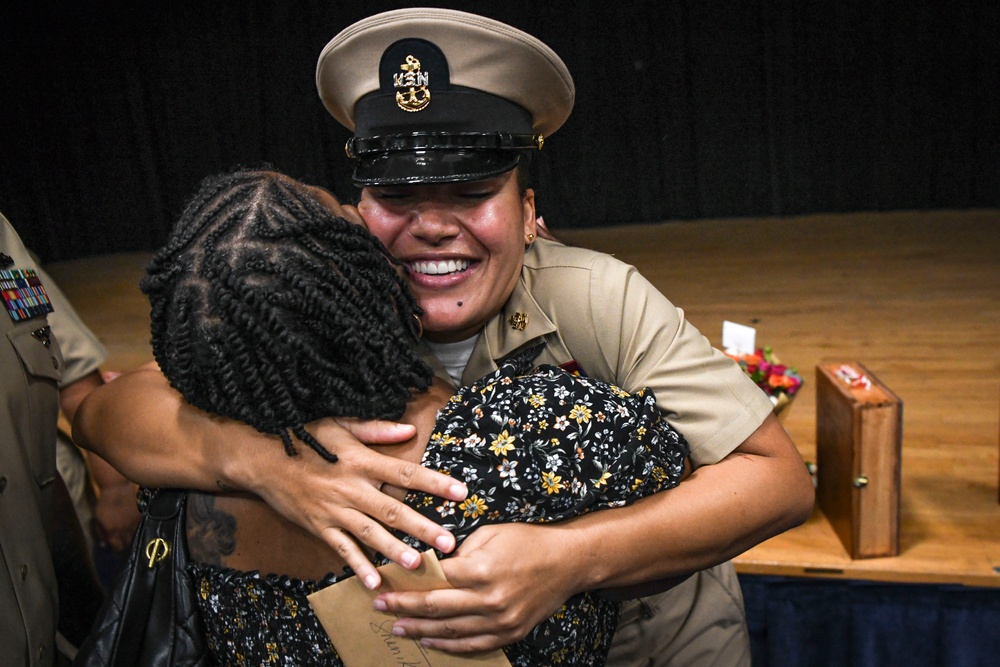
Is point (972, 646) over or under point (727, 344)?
under

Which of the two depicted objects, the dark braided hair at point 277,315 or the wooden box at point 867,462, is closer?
the dark braided hair at point 277,315

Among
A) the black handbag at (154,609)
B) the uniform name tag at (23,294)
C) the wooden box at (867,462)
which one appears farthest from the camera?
the wooden box at (867,462)

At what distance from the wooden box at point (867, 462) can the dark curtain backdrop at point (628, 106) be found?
→ 498 cm

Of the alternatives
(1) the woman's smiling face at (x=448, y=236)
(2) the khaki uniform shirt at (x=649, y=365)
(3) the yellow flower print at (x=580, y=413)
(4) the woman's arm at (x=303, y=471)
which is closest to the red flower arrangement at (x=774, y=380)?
(2) the khaki uniform shirt at (x=649, y=365)

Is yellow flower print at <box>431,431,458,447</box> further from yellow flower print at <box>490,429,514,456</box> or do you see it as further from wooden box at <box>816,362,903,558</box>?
wooden box at <box>816,362,903,558</box>

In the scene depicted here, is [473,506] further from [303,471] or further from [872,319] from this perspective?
[872,319]

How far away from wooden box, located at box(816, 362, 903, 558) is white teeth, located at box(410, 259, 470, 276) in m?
1.08

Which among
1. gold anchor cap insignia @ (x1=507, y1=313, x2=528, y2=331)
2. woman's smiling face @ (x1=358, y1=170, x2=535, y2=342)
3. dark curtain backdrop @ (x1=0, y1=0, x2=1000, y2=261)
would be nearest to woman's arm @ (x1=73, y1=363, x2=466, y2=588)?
woman's smiling face @ (x1=358, y1=170, x2=535, y2=342)

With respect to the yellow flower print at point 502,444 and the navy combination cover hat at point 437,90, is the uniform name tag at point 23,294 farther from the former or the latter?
the yellow flower print at point 502,444

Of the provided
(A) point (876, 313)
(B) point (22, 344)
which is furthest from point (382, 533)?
(A) point (876, 313)

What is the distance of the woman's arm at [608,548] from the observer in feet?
2.72

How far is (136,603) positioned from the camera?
0.98 metres

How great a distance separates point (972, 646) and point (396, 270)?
1.66m

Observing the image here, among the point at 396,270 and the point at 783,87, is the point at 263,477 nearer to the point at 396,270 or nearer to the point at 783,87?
the point at 396,270
